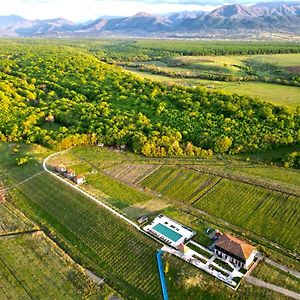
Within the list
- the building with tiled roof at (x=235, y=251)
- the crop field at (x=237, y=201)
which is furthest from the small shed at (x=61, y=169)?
the building with tiled roof at (x=235, y=251)

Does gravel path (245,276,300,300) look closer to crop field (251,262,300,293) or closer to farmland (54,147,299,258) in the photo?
crop field (251,262,300,293)

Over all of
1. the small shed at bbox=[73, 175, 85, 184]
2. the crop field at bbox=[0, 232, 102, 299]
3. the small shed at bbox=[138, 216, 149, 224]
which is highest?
the small shed at bbox=[73, 175, 85, 184]

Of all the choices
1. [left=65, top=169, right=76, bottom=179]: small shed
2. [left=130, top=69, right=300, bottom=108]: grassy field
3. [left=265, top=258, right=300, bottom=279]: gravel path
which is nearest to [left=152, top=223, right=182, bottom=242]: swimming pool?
[left=265, top=258, right=300, bottom=279]: gravel path

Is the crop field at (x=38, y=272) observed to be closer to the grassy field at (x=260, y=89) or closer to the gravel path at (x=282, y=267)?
the gravel path at (x=282, y=267)

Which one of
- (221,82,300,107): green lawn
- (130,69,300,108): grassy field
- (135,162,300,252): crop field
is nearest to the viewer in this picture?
(135,162,300,252): crop field

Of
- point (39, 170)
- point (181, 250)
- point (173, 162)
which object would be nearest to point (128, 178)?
point (173, 162)
